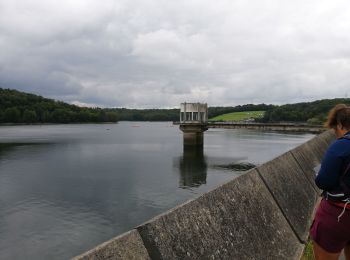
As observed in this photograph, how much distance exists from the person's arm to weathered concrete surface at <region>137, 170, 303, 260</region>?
3.30 ft

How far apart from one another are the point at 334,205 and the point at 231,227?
1.04 m

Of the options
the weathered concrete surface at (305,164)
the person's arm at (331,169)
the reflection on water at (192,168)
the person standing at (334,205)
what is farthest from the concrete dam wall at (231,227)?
the reflection on water at (192,168)

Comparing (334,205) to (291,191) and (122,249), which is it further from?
(291,191)

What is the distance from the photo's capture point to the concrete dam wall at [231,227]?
2787 mm

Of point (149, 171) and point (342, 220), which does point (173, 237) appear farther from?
point (149, 171)

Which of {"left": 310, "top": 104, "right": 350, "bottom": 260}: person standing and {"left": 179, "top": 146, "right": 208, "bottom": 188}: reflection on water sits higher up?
{"left": 310, "top": 104, "right": 350, "bottom": 260}: person standing

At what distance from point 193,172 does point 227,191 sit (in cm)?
3806

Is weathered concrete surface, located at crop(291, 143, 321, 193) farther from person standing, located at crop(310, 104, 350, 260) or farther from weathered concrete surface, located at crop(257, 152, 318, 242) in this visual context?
person standing, located at crop(310, 104, 350, 260)

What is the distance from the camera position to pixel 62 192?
28000 millimetres

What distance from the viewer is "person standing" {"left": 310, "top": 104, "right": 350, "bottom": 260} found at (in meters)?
3.36

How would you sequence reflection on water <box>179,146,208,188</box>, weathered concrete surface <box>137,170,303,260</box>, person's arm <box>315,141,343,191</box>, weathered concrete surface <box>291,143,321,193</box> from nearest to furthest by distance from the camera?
weathered concrete surface <box>137,170,303,260</box>
person's arm <box>315,141,343,191</box>
weathered concrete surface <box>291,143,321,193</box>
reflection on water <box>179,146,208,188</box>

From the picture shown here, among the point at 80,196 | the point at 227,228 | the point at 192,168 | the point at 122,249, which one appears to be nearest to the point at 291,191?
the point at 227,228

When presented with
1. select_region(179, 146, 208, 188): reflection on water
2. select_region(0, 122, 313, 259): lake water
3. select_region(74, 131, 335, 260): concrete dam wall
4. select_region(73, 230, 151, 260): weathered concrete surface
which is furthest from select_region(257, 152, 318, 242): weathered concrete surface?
select_region(179, 146, 208, 188): reflection on water

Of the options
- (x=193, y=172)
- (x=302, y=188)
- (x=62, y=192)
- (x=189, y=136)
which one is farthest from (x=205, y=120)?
(x=302, y=188)
